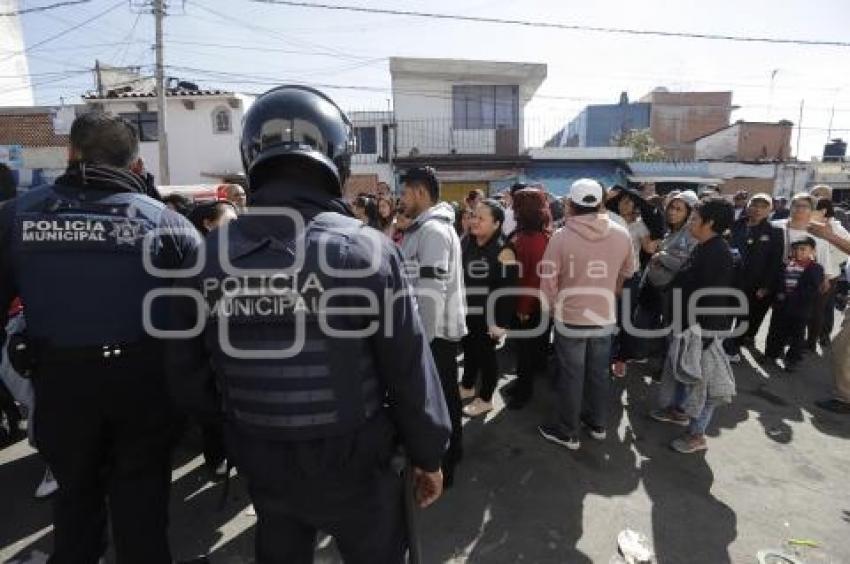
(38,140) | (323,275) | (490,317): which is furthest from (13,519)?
(38,140)

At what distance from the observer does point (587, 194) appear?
3.48m

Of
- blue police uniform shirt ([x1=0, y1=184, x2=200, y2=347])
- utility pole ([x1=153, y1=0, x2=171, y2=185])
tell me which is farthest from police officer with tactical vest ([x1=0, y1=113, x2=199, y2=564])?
utility pole ([x1=153, y1=0, x2=171, y2=185])

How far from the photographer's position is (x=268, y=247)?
1.42 metres

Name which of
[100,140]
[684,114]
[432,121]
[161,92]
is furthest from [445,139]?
[684,114]

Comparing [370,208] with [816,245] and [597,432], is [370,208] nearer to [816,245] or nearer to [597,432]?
[597,432]

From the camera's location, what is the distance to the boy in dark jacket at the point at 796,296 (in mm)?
5316

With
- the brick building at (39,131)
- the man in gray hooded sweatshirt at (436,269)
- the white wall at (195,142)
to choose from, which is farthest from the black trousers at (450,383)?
the brick building at (39,131)

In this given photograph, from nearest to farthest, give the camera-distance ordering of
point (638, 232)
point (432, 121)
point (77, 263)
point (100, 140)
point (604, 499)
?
point (77, 263)
point (100, 140)
point (604, 499)
point (638, 232)
point (432, 121)

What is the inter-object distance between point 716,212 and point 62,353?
3.78 m

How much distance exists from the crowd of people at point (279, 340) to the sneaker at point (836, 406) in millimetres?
1695

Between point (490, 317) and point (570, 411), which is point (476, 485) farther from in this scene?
point (490, 317)

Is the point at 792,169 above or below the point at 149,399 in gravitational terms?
above

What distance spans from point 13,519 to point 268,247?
2963 mm

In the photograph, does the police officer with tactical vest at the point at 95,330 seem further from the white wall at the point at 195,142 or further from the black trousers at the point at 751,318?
the white wall at the point at 195,142
